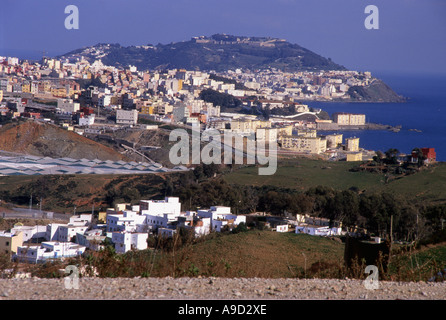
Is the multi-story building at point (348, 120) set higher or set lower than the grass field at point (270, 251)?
higher

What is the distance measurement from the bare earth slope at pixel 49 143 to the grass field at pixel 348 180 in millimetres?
5447

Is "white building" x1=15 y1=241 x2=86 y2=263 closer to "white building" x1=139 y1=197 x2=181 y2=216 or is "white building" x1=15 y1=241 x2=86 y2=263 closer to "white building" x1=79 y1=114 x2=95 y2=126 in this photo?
"white building" x1=139 y1=197 x2=181 y2=216

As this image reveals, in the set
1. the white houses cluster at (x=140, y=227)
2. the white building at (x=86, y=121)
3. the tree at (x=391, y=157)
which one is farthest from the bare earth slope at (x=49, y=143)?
the white houses cluster at (x=140, y=227)

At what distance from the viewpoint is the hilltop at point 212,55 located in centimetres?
7325

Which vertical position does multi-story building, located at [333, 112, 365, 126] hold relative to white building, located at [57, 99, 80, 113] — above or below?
below

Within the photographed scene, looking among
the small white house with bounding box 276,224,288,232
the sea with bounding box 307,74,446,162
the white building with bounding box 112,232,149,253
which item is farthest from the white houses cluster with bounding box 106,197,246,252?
the sea with bounding box 307,74,446,162

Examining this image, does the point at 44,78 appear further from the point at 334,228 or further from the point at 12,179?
the point at 334,228

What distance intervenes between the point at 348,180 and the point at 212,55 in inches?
2612

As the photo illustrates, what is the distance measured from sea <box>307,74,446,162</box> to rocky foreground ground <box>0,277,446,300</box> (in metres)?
21.9

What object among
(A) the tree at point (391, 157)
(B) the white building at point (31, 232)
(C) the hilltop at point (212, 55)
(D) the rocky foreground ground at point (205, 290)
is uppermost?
(C) the hilltop at point (212, 55)

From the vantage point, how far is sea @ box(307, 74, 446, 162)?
29.6m

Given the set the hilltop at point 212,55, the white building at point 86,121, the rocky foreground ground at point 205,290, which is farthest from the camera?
the hilltop at point 212,55

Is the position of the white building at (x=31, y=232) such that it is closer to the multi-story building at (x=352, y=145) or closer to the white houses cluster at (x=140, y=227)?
the white houses cluster at (x=140, y=227)

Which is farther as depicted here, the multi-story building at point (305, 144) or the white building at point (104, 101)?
the white building at point (104, 101)
